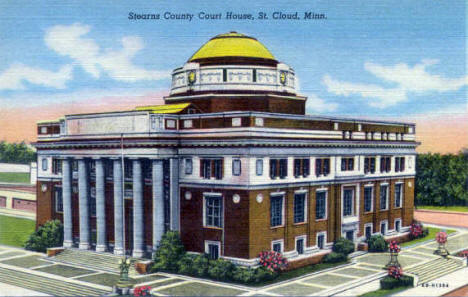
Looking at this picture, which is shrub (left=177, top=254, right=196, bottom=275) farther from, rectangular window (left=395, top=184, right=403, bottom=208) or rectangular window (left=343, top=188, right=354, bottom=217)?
rectangular window (left=395, top=184, right=403, bottom=208)

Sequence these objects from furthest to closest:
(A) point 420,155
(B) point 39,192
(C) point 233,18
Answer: (A) point 420,155
(B) point 39,192
(C) point 233,18

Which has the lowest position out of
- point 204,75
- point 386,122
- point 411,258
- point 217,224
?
point 411,258

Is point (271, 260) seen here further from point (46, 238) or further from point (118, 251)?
point (46, 238)

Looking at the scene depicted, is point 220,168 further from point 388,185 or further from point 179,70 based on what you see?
point 388,185

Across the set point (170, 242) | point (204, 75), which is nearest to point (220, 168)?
point (170, 242)

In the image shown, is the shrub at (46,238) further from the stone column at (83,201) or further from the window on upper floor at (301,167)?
the window on upper floor at (301,167)

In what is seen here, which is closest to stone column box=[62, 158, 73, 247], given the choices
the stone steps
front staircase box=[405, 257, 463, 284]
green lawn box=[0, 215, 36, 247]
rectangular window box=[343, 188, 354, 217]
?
green lawn box=[0, 215, 36, 247]
